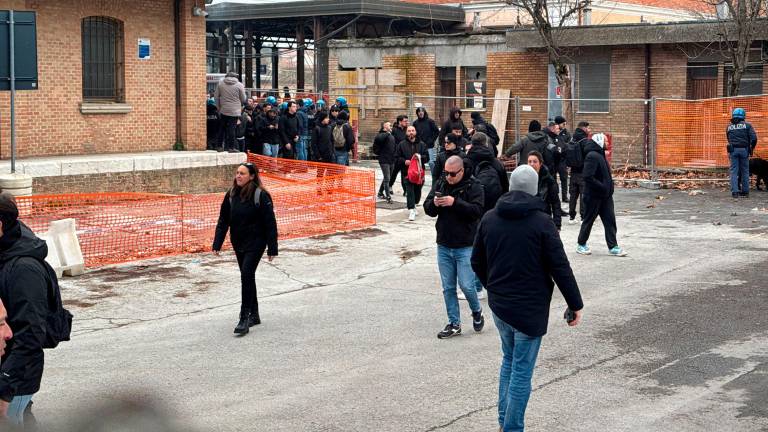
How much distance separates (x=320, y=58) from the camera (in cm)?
4109

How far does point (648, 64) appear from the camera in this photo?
1163 inches

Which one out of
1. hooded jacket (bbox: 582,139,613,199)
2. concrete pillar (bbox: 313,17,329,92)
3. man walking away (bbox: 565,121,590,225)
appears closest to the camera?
hooded jacket (bbox: 582,139,613,199)

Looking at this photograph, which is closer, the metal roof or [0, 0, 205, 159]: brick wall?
[0, 0, 205, 159]: brick wall

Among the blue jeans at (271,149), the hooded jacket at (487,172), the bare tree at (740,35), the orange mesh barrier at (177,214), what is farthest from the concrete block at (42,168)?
the bare tree at (740,35)

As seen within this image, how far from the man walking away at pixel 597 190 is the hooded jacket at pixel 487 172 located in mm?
3208

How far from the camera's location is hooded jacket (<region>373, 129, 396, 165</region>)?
20.8 meters

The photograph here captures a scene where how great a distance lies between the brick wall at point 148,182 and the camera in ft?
64.7

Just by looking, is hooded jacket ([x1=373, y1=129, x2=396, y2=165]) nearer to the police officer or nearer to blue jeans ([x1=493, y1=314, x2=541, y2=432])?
the police officer

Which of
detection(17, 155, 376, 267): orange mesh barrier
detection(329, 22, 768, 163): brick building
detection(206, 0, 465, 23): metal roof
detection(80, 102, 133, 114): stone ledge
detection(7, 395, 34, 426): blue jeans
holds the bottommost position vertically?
detection(7, 395, 34, 426): blue jeans

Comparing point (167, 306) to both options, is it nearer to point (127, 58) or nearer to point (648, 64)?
point (127, 58)

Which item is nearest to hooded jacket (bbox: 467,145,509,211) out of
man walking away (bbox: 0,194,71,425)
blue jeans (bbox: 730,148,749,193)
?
man walking away (bbox: 0,194,71,425)

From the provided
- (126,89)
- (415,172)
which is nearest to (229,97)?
(126,89)

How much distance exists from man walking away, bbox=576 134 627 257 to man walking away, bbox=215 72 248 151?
1028 centimetres

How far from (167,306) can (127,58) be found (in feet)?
37.5
